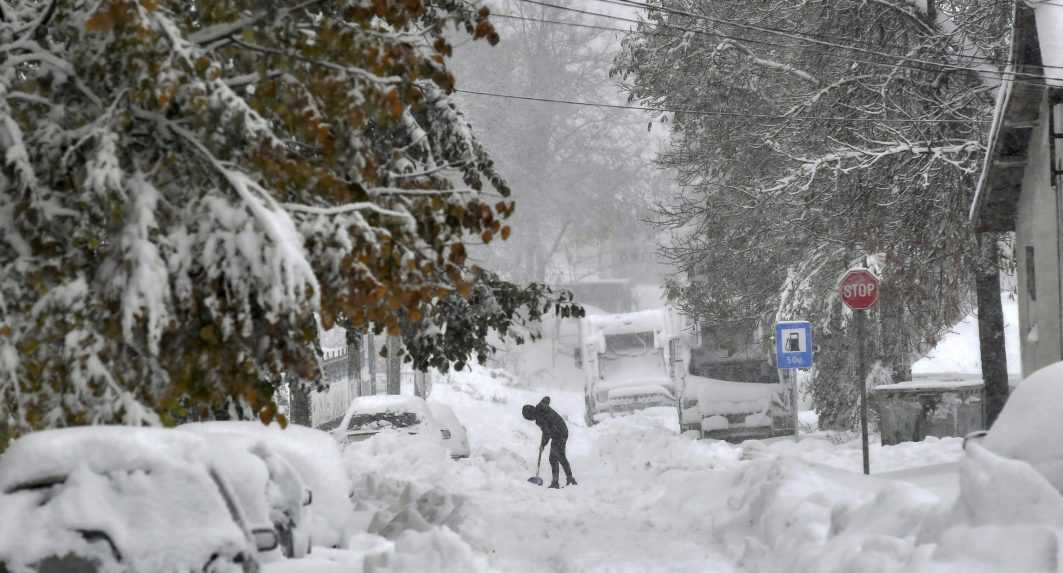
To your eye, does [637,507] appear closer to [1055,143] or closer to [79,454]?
[1055,143]

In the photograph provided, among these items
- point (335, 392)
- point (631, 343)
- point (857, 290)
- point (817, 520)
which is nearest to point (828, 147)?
point (857, 290)

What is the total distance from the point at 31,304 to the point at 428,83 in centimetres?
396

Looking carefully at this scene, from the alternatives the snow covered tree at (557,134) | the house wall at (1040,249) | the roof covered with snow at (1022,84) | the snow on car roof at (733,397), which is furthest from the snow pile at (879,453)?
the snow covered tree at (557,134)

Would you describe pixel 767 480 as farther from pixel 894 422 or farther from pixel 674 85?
pixel 674 85

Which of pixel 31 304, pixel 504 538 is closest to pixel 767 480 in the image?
pixel 504 538

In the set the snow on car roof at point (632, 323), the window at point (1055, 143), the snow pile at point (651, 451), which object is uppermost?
the window at point (1055, 143)

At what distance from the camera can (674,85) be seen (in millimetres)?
25719

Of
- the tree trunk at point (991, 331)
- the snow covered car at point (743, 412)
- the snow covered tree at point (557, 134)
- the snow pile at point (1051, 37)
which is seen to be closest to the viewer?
the snow pile at point (1051, 37)

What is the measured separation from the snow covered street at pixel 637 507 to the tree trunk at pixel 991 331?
1596mm

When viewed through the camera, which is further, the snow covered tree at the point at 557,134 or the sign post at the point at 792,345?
the snow covered tree at the point at 557,134

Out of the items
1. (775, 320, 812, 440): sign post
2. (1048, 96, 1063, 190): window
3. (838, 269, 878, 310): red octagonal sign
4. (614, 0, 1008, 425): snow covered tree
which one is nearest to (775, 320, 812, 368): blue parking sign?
(775, 320, 812, 440): sign post

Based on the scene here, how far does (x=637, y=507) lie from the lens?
1672 cm

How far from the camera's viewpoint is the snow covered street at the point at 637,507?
9516mm

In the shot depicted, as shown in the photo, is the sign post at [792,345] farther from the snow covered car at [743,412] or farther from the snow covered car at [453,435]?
the snow covered car at [743,412]
